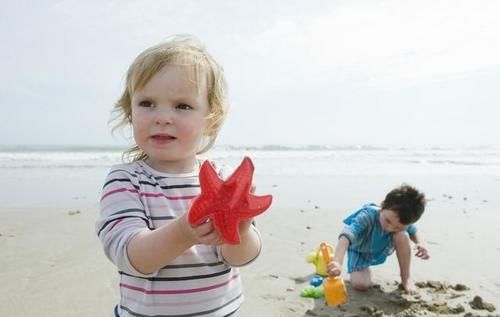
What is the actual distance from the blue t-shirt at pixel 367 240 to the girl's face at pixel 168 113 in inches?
114

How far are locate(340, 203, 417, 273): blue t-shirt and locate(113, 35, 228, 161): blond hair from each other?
108 inches

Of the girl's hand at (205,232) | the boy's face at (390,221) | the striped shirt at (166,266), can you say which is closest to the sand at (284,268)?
the boy's face at (390,221)

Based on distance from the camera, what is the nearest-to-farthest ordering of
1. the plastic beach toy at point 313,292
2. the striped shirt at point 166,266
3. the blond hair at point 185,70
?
the striped shirt at point 166,266 < the blond hair at point 185,70 < the plastic beach toy at point 313,292

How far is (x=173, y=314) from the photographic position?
1934mm

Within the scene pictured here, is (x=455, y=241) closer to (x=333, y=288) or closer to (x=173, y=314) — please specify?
(x=333, y=288)

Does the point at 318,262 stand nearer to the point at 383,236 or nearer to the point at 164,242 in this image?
the point at 383,236

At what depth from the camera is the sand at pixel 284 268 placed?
12.6 ft

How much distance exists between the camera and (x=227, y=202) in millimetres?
1456

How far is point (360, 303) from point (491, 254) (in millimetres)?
2137

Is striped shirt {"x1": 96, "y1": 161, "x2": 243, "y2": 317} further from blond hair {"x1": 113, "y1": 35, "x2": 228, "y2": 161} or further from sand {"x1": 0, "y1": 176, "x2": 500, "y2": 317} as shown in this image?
sand {"x1": 0, "y1": 176, "x2": 500, "y2": 317}

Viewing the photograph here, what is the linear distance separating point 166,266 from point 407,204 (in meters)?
3.07

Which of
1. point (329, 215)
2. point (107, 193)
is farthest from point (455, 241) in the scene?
→ point (107, 193)

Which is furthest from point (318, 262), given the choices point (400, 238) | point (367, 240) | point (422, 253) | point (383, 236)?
point (422, 253)

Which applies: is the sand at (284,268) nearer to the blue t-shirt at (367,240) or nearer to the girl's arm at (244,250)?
the blue t-shirt at (367,240)
